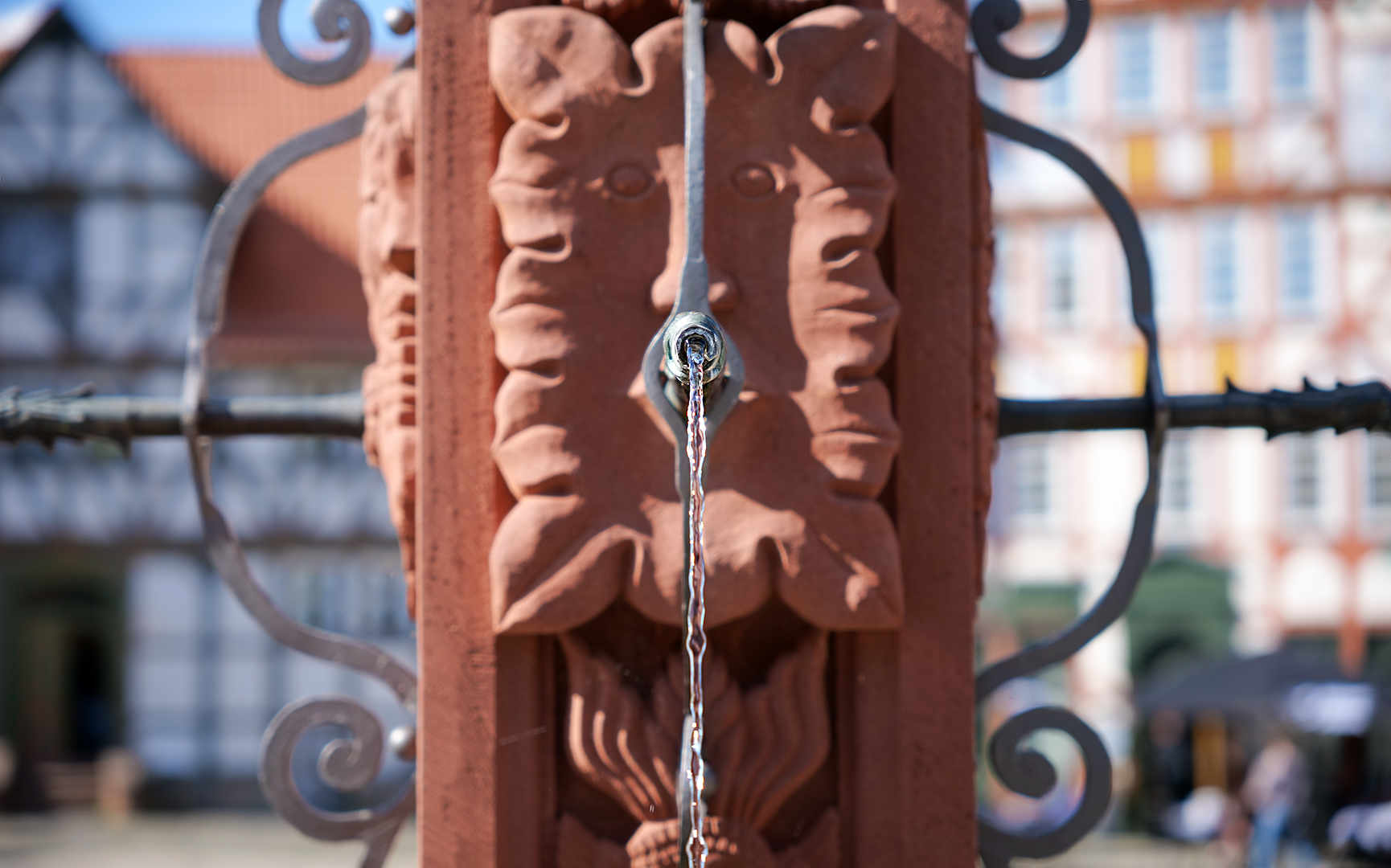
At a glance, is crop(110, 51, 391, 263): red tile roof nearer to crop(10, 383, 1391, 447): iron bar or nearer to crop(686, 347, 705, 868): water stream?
crop(10, 383, 1391, 447): iron bar

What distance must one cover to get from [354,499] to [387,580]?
889 mm

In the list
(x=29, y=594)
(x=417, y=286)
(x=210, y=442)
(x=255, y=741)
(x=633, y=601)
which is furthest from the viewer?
(x=29, y=594)

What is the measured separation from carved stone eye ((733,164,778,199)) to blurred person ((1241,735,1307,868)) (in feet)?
30.2

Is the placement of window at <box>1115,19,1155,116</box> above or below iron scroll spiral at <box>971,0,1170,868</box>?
above

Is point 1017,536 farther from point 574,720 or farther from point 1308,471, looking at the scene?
point 574,720

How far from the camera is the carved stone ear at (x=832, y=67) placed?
1.81 metres

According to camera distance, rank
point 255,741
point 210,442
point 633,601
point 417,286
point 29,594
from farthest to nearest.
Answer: point 29,594
point 255,741
point 210,442
point 417,286
point 633,601

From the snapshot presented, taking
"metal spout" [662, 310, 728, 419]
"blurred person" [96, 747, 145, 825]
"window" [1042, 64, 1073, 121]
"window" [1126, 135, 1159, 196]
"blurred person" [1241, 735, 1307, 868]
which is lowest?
"blurred person" [96, 747, 145, 825]

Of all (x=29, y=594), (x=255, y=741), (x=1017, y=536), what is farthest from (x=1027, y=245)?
(x=29, y=594)

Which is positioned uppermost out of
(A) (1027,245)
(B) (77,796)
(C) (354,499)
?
(A) (1027,245)

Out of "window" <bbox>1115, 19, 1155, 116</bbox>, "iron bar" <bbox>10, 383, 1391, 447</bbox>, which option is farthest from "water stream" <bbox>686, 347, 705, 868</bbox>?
"window" <bbox>1115, 19, 1155, 116</bbox>

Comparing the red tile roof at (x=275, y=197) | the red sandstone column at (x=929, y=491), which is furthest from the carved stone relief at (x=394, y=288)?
the red tile roof at (x=275, y=197)

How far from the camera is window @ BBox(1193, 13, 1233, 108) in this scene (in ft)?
55.1

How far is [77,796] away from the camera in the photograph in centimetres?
1644
